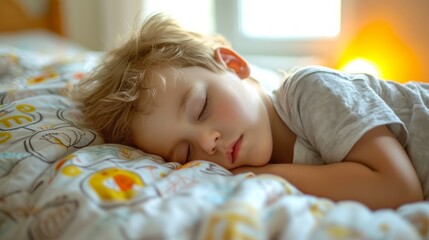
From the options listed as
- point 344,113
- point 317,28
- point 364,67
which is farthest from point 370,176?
point 317,28

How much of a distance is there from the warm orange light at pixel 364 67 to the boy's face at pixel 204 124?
3.56ft

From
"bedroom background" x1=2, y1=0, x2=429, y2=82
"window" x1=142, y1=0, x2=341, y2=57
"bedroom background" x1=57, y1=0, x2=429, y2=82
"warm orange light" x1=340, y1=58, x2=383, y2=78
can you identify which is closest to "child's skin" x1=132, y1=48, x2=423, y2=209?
"bedroom background" x1=2, y1=0, x2=429, y2=82

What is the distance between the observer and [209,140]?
34.2 inches

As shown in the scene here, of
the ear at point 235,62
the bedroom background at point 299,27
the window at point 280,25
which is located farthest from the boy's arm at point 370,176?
the window at point 280,25

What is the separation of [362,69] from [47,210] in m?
1.58

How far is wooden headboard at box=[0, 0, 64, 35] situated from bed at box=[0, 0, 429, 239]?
2.25 metres

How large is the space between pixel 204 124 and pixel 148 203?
32cm

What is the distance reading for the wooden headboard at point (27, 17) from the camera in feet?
9.48

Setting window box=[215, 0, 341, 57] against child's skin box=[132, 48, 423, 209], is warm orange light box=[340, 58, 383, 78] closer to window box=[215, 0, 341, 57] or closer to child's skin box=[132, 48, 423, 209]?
window box=[215, 0, 341, 57]

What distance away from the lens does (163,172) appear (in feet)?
2.52

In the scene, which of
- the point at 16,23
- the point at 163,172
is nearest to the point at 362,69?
the point at 163,172

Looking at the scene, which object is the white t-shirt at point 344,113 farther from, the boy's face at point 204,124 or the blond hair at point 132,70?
the blond hair at point 132,70

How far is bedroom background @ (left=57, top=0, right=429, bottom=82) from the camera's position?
5.84 ft

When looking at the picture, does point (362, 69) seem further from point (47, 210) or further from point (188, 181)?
point (47, 210)
